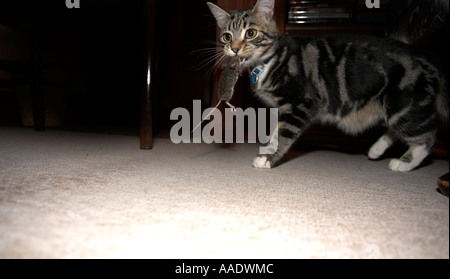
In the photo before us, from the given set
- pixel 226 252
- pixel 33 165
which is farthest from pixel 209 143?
pixel 226 252

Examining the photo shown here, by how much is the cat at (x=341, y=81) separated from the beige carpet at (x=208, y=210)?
174mm

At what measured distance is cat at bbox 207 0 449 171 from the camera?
1053mm

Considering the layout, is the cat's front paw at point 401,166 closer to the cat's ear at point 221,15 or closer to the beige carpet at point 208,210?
the beige carpet at point 208,210

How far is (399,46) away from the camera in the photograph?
109 cm

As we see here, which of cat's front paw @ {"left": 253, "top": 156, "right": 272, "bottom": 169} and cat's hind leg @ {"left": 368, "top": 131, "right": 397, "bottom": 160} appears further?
cat's hind leg @ {"left": 368, "top": 131, "right": 397, "bottom": 160}

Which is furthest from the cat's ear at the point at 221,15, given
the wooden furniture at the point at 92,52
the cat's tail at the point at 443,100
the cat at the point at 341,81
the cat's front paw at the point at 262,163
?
the cat's tail at the point at 443,100

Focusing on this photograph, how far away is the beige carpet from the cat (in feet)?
0.57

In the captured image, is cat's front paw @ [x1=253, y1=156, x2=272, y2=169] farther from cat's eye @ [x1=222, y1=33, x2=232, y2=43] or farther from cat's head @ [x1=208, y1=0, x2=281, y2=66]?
cat's eye @ [x1=222, y1=33, x2=232, y2=43]

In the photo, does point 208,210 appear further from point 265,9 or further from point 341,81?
Answer: point 265,9

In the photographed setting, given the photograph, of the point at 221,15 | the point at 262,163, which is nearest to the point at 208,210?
the point at 262,163

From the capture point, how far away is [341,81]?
1.13m

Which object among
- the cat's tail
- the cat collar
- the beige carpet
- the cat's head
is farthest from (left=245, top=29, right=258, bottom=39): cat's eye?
the cat's tail

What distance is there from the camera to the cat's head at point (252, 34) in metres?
1.17
